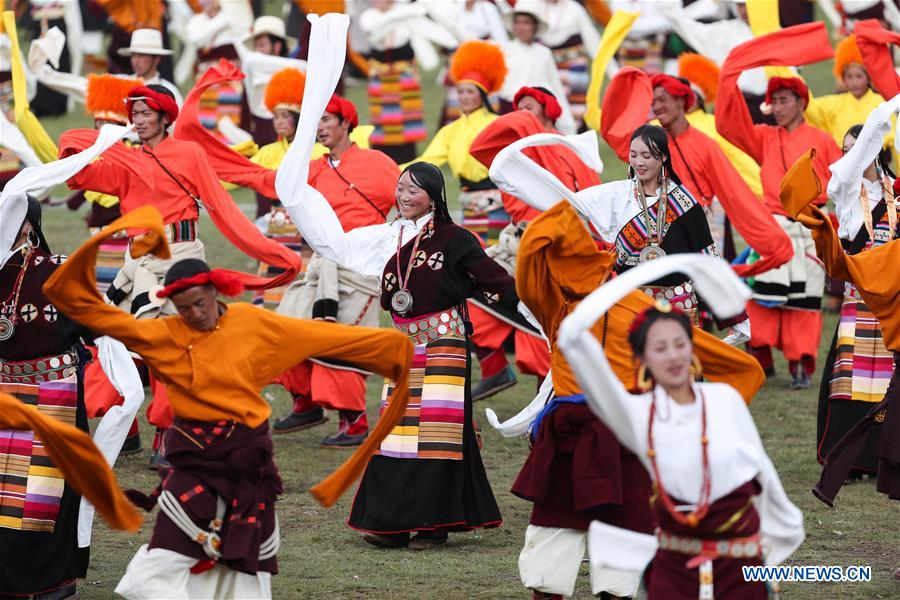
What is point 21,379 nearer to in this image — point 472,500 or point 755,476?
point 472,500

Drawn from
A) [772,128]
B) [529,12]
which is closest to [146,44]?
[529,12]

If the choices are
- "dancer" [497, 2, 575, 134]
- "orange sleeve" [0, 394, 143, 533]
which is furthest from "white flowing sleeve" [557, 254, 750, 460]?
"dancer" [497, 2, 575, 134]

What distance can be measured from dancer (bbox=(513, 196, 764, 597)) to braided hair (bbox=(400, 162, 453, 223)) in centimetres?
118

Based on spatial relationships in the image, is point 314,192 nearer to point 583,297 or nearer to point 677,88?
point 583,297

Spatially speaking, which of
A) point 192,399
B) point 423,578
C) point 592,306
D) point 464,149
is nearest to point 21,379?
point 192,399

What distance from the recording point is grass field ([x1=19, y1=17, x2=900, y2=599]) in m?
6.91

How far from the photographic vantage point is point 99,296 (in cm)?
560

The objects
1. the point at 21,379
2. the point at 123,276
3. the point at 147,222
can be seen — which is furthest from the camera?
the point at 123,276

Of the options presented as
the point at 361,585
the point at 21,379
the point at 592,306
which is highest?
the point at 592,306

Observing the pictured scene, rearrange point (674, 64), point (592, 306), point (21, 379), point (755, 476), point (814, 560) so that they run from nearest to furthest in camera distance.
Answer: point (592, 306), point (755, 476), point (21, 379), point (814, 560), point (674, 64)

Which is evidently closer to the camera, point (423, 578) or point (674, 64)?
point (423, 578)

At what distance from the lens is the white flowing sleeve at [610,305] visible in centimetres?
482

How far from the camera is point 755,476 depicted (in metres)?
5.14

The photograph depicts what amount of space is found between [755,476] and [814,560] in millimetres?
2283
